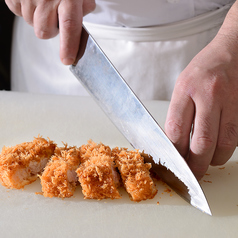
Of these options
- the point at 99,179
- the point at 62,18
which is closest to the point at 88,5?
the point at 62,18

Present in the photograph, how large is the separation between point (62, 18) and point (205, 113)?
72 centimetres

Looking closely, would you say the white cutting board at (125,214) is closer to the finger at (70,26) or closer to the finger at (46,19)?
the finger at (70,26)

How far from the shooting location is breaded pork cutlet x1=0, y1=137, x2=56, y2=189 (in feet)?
4.11

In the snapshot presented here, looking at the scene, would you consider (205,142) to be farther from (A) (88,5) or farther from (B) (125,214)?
(A) (88,5)

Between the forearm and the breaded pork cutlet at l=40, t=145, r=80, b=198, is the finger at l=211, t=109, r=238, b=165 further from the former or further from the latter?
the breaded pork cutlet at l=40, t=145, r=80, b=198

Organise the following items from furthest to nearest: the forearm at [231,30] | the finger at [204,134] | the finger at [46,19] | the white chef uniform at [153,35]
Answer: the white chef uniform at [153,35]
the finger at [46,19]
the forearm at [231,30]
the finger at [204,134]

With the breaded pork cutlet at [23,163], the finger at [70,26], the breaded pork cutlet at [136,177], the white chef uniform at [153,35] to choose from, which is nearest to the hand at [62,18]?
the finger at [70,26]

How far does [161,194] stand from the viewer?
1265mm

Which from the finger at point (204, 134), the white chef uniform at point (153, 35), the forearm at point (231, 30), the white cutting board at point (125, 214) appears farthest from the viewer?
the white chef uniform at point (153, 35)

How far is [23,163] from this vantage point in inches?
50.4

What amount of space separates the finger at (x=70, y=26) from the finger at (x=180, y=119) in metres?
0.51

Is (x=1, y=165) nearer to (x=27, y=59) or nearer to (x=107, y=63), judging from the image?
(x=107, y=63)

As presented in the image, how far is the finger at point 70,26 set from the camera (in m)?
1.46

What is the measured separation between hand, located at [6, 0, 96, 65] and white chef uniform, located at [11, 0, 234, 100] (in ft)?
0.96
